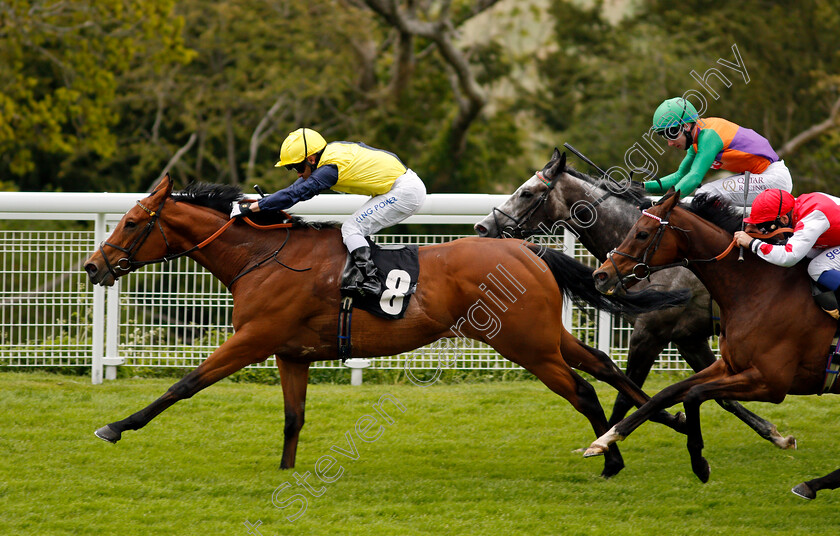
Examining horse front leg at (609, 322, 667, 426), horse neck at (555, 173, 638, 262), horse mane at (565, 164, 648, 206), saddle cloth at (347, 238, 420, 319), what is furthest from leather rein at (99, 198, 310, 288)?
horse front leg at (609, 322, 667, 426)

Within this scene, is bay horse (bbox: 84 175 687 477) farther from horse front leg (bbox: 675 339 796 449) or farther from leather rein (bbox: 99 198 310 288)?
horse front leg (bbox: 675 339 796 449)

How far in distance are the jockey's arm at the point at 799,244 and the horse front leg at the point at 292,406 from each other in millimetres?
2590

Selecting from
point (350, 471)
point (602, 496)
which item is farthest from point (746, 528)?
point (350, 471)

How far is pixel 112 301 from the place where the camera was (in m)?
7.03

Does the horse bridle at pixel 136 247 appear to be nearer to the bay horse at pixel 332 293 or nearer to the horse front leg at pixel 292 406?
the bay horse at pixel 332 293

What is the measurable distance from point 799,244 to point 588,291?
1234mm

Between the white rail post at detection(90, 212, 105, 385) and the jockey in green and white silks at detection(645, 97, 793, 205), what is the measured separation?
4.09m

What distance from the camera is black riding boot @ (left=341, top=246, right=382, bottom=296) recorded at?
4988 mm

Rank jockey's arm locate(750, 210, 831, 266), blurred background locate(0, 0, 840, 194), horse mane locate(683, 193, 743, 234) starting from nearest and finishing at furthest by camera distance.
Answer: jockey's arm locate(750, 210, 831, 266) → horse mane locate(683, 193, 743, 234) → blurred background locate(0, 0, 840, 194)

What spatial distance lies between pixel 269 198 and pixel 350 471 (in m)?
1.65

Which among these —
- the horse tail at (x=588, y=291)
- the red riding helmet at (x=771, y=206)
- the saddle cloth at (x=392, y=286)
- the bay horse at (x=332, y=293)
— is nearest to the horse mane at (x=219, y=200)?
the bay horse at (x=332, y=293)

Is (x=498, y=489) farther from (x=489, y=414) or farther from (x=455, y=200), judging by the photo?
(x=455, y=200)

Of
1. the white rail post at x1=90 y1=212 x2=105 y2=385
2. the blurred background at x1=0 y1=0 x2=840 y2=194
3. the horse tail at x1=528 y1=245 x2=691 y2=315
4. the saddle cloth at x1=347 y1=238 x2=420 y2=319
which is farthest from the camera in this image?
the blurred background at x1=0 y1=0 x2=840 y2=194

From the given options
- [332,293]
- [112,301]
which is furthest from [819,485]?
[112,301]
